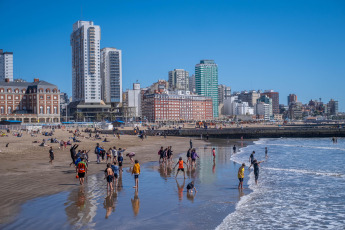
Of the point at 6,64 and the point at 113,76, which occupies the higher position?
the point at 6,64

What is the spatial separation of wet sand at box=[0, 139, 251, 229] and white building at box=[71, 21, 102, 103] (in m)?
136

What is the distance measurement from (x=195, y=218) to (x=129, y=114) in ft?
487

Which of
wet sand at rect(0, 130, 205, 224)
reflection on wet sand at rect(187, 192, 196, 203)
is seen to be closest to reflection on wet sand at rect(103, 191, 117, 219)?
wet sand at rect(0, 130, 205, 224)

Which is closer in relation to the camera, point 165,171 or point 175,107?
point 165,171

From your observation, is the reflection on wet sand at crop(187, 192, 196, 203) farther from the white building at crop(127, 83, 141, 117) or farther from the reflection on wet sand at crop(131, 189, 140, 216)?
the white building at crop(127, 83, 141, 117)

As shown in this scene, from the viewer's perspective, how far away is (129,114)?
15912 cm

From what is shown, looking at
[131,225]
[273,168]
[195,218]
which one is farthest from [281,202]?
[273,168]

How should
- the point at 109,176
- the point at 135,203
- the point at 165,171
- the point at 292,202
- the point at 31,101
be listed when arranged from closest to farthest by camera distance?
1. the point at 135,203
2. the point at 109,176
3. the point at 292,202
4. the point at 165,171
5. the point at 31,101

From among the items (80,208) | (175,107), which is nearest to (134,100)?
(175,107)

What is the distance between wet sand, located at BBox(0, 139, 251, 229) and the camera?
11312 mm

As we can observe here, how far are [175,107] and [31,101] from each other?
76584mm

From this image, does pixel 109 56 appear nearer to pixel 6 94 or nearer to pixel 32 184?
pixel 6 94

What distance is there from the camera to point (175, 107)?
166 m

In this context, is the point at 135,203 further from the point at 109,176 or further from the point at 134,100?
the point at 134,100
